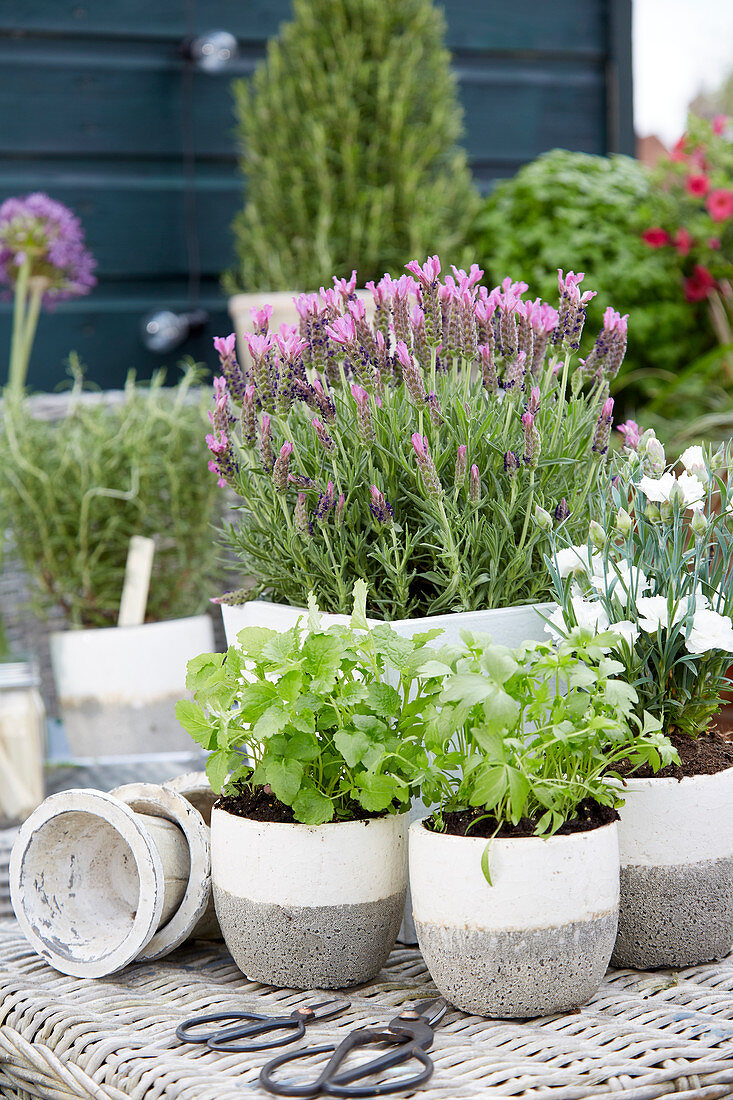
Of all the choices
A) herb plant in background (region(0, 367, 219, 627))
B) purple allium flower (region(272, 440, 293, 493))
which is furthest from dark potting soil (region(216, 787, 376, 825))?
herb plant in background (region(0, 367, 219, 627))

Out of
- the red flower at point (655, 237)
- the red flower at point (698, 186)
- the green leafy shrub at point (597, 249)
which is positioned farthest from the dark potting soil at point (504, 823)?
the red flower at point (698, 186)

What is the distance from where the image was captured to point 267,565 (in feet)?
3.05

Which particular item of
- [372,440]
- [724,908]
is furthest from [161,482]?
[724,908]

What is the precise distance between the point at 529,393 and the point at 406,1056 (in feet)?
1.64

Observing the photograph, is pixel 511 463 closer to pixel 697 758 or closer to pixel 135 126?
pixel 697 758

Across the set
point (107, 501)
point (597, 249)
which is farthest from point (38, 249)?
point (597, 249)

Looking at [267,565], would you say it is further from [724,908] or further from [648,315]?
[648,315]

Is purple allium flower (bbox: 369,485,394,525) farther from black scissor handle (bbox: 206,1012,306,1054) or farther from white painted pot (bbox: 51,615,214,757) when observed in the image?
white painted pot (bbox: 51,615,214,757)

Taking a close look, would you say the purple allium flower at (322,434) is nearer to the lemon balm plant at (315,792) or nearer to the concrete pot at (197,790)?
the lemon balm plant at (315,792)

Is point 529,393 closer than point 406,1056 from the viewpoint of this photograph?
No

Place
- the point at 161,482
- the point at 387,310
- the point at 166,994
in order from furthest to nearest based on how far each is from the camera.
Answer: the point at 161,482, the point at 387,310, the point at 166,994

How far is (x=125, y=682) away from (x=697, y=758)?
852 mm

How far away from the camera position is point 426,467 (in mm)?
781

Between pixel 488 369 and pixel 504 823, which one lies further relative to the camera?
pixel 488 369
